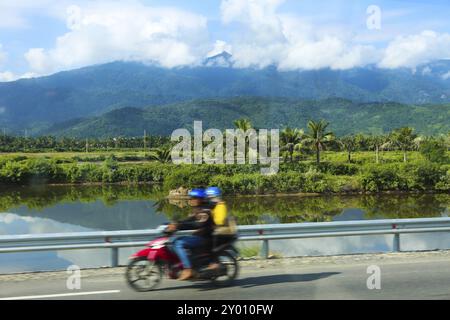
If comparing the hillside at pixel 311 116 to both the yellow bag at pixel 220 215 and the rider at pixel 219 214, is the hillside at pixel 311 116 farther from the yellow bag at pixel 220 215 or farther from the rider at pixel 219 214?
the yellow bag at pixel 220 215

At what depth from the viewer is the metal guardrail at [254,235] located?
9.90m

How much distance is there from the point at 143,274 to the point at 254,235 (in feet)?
10.8

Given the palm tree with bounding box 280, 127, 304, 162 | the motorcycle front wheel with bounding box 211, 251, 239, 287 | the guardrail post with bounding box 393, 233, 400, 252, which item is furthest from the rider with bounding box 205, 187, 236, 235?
the palm tree with bounding box 280, 127, 304, 162

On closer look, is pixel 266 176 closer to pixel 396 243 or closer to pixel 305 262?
pixel 396 243

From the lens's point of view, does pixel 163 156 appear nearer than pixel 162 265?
No

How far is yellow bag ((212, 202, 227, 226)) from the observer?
834 centimetres

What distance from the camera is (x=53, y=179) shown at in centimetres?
6894

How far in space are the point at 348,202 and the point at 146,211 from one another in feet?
83.8

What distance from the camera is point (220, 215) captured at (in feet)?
27.4

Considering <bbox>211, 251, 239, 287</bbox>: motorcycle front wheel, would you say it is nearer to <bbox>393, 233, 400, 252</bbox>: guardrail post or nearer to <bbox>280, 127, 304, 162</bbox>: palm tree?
<bbox>393, 233, 400, 252</bbox>: guardrail post

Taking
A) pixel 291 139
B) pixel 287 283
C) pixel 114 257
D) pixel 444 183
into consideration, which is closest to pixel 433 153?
pixel 444 183

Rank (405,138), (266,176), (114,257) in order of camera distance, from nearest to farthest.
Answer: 1. (114,257)
2. (266,176)
3. (405,138)

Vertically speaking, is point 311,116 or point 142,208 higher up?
point 311,116
